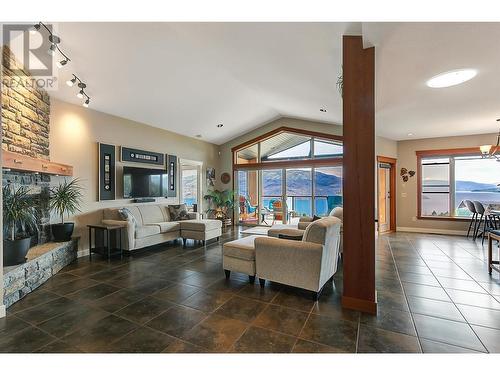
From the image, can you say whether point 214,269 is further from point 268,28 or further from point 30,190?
point 268,28

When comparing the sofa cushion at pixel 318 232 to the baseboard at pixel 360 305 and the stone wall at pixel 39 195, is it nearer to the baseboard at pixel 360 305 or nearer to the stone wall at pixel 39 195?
the baseboard at pixel 360 305

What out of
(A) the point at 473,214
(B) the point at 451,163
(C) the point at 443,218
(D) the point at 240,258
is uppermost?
(B) the point at 451,163

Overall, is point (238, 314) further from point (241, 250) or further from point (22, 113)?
point (22, 113)

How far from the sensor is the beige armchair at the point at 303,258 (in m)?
2.55

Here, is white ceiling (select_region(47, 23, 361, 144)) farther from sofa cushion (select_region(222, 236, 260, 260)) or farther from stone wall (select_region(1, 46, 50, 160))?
sofa cushion (select_region(222, 236, 260, 260))

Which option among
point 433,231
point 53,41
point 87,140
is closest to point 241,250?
point 53,41

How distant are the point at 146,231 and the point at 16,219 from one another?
1.92 meters

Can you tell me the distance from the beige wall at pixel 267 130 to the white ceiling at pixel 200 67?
2.78ft

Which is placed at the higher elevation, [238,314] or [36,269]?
[36,269]

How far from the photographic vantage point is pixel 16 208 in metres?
2.86

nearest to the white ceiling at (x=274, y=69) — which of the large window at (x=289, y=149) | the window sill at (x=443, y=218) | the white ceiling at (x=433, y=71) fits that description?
the white ceiling at (x=433, y=71)

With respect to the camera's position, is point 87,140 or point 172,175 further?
point 172,175
